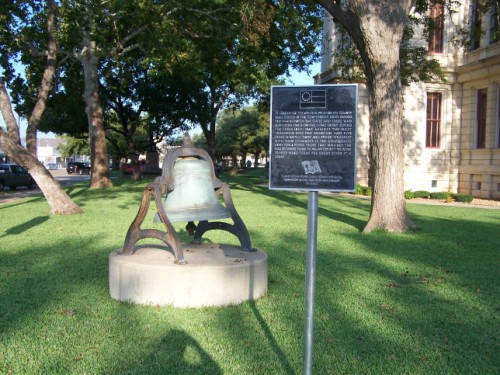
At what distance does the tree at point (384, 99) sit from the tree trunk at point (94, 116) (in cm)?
1543

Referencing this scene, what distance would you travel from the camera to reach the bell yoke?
5.81m

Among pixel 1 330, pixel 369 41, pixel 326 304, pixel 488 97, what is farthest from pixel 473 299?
pixel 488 97

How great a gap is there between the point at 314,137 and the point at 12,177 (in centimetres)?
2863

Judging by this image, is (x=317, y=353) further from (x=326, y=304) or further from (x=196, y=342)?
(x=326, y=304)

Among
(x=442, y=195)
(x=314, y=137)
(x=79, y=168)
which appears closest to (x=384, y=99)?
(x=314, y=137)

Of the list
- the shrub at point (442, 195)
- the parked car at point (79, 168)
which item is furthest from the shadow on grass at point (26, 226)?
the parked car at point (79, 168)

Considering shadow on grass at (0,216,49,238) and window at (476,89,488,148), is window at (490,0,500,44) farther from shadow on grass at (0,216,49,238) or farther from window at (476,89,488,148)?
shadow on grass at (0,216,49,238)

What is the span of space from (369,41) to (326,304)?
703 cm

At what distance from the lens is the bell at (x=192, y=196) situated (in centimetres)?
587

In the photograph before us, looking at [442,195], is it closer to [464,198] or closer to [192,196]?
[464,198]

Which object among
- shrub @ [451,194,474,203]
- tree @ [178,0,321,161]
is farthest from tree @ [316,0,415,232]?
shrub @ [451,194,474,203]

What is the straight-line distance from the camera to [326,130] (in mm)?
3379

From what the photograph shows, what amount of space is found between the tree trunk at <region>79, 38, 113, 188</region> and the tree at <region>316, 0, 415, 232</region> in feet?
50.6

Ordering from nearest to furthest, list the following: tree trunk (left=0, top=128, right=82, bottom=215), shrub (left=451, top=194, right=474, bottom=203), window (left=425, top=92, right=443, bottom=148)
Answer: tree trunk (left=0, top=128, right=82, bottom=215), shrub (left=451, top=194, right=474, bottom=203), window (left=425, top=92, right=443, bottom=148)
